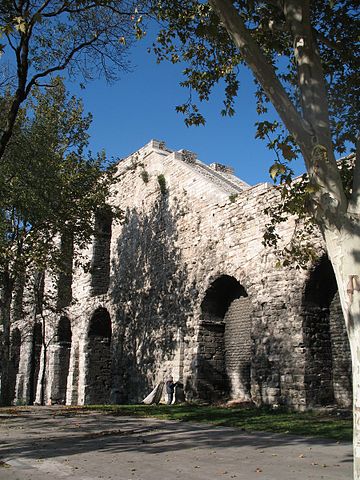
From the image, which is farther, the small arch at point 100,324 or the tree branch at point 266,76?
the small arch at point 100,324

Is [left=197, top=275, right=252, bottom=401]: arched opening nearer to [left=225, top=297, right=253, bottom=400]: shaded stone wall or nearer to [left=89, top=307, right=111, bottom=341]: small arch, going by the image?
[left=225, top=297, right=253, bottom=400]: shaded stone wall

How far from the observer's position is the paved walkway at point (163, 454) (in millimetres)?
5797

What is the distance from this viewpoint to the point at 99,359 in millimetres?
21219

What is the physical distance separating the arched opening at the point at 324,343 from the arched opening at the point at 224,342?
2590 mm

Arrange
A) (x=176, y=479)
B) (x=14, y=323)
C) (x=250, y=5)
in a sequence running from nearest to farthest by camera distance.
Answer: (x=176, y=479), (x=250, y=5), (x=14, y=323)

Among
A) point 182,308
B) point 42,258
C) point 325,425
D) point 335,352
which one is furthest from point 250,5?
point 42,258

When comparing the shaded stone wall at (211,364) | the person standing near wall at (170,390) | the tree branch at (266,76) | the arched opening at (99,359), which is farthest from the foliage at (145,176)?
the tree branch at (266,76)

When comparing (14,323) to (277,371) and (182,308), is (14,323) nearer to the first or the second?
(182,308)

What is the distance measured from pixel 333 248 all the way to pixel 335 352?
9030mm

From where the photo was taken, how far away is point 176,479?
18.4 feet

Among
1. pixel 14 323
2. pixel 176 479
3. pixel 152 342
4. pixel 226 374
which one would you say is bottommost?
pixel 176 479

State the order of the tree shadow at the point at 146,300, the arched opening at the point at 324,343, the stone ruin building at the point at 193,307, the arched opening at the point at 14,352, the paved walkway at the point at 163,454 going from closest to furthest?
the paved walkway at the point at 163,454
the arched opening at the point at 324,343
the stone ruin building at the point at 193,307
the tree shadow at the point at 146,300
the arched opening at the point at 14,352

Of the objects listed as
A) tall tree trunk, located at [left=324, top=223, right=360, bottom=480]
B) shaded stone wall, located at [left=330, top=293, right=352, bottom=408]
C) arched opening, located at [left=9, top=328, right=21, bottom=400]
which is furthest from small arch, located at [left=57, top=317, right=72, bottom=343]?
tall tree trunk, located at [left=324, top=223, right=360, bottom=480]

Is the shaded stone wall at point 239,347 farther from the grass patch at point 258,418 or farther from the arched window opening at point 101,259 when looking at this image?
the arched window opening at point 101,259
